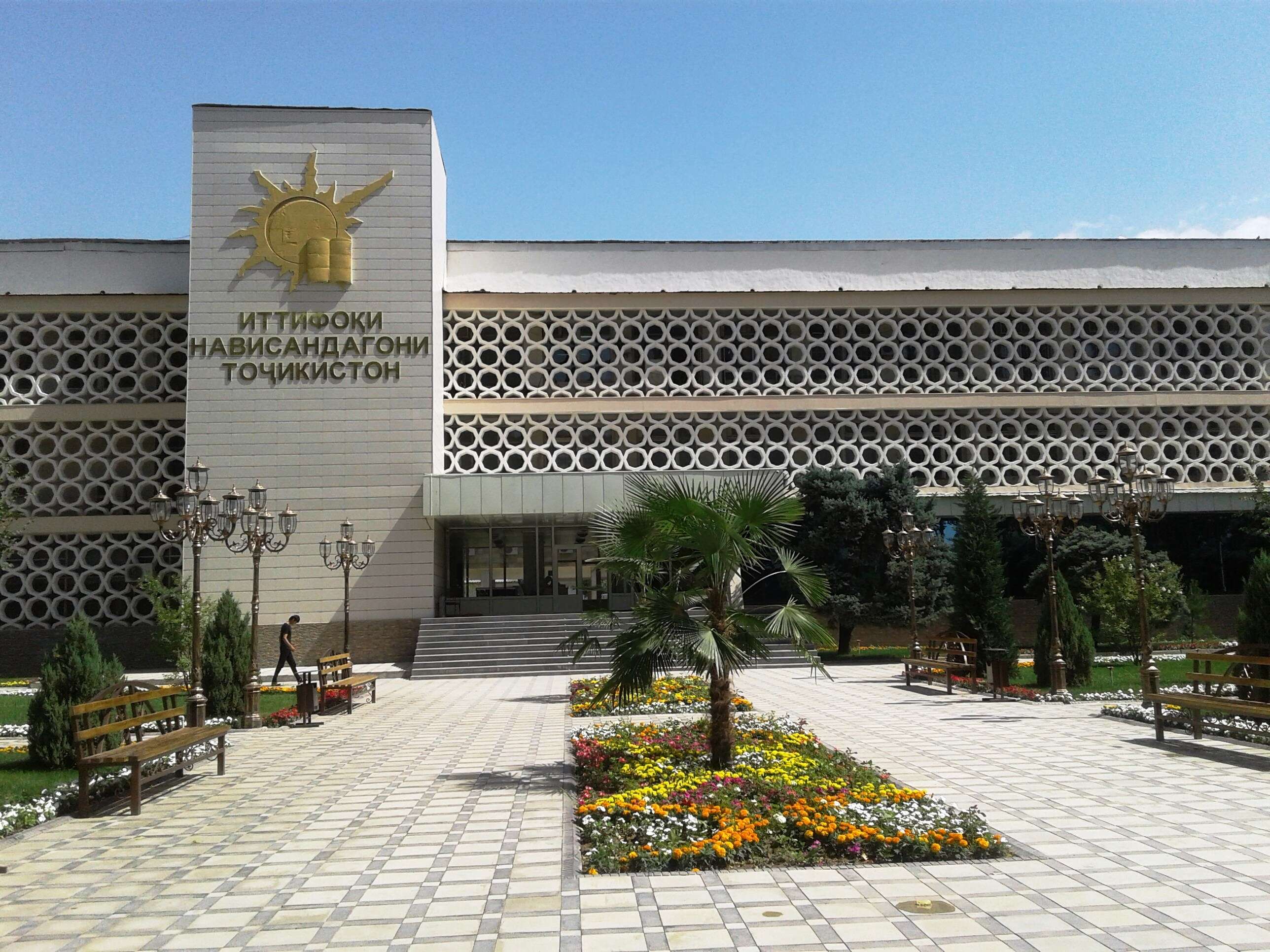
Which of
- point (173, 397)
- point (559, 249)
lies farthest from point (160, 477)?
point (559, 249)

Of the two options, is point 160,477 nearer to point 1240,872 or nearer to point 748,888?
point 748,888

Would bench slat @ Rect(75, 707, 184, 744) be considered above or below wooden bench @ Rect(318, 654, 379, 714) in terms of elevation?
above

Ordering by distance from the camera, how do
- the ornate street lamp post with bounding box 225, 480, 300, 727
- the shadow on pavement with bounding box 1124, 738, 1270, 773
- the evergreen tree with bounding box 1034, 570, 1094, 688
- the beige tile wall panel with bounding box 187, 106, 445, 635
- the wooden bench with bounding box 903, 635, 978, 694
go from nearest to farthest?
the shadow on pavement with bounding box 1124, 738, 1270, 773 → the ornate street lamp post with bounding box 225, 480, 300, 727 → the evergreen tree with bounding box 1034, 570, 1094, 688 → the wooden bench with bounding box 903, 635, 978, 694 → the beige tile wall panel with bounding box 187, 106, 445, 635

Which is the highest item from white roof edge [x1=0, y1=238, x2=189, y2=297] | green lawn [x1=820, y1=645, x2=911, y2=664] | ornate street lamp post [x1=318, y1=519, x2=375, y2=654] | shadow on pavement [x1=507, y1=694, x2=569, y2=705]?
white roof edge [x1=0, y1=238, x2=189, y2=297]

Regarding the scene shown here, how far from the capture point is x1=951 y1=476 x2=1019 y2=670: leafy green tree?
840 inches

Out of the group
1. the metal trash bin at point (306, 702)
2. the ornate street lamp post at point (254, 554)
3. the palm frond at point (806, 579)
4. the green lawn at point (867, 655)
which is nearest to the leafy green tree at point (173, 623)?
the ornate street lamp post at point (254, 554)

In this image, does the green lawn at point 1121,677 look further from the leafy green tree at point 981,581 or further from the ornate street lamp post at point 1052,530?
the leafy green tree at point 981,581

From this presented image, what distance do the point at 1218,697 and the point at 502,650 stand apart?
18499mm

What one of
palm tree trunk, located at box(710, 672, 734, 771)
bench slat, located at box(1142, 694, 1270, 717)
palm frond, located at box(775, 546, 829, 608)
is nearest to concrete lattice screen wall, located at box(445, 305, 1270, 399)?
bench slat, located at box(1142, 694, 1270, 717)

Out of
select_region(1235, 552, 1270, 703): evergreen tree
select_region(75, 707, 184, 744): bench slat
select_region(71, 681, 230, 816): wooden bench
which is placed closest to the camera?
select_region(71, 681, 230, 816): wooden bench

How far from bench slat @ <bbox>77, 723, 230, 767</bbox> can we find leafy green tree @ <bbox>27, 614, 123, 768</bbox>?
3.08ft

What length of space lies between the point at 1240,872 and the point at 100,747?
33.9 ft

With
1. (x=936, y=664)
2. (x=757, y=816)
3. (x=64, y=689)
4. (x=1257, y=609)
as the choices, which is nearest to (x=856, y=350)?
(x=936, y=664)

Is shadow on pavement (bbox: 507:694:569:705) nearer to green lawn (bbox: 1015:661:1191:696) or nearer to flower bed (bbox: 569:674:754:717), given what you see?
flower bed (bbox: 569:674:754:717)
